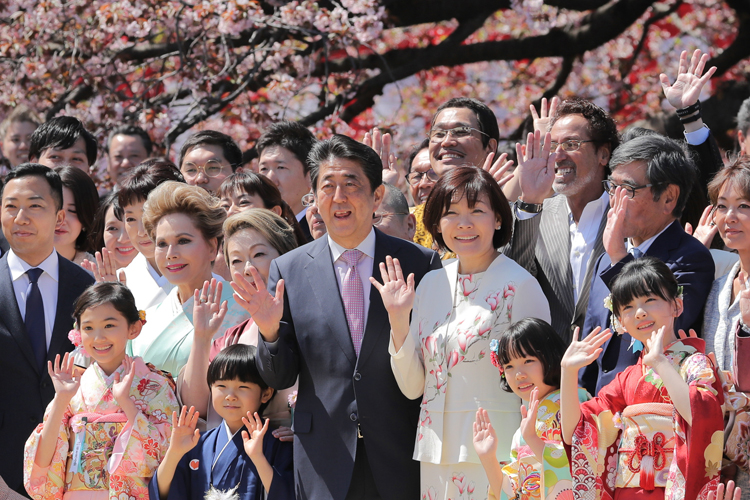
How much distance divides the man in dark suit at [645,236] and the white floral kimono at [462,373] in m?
0.35

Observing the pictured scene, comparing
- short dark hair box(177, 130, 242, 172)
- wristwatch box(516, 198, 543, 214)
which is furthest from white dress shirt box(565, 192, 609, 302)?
short dark hair box(177, 130, 242, 172)

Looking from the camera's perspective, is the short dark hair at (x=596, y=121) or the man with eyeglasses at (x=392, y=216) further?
the man with eyeglasses at (x=392, y=216)

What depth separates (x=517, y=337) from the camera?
327 cm

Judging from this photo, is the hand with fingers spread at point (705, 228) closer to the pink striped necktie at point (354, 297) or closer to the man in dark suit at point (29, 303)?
the pink striped necktie at point (354, 297)

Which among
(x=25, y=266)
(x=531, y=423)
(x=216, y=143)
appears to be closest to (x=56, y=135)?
(x=216, y=143)

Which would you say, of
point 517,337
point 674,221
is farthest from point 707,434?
point 674,221

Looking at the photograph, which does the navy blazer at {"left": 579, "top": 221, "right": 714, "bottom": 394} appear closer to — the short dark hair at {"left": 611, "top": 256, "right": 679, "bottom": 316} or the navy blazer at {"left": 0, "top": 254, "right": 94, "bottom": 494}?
the short dark hair at {"left": 611, "top": 256, "right": 679, "bottom": 316}

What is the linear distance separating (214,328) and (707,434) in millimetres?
2076

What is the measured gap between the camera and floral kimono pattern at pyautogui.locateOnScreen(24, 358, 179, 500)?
3.66 m

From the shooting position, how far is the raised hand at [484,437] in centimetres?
314

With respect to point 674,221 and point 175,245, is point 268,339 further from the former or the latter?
point 674,221

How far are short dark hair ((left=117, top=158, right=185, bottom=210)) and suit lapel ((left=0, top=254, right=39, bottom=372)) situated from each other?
2.55 feet

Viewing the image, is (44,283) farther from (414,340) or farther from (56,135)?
(414,340)

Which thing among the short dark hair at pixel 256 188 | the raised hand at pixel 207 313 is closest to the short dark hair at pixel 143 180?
the short dark hair at pixel 256 188
